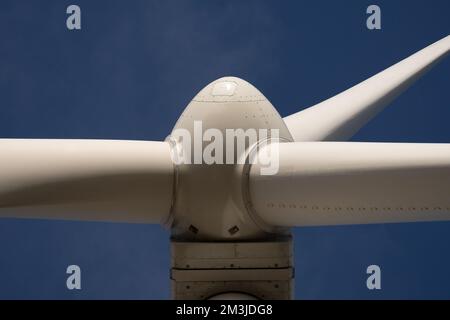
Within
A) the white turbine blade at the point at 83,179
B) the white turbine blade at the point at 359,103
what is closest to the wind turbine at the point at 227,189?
the white turbine blade at the point at 83,179

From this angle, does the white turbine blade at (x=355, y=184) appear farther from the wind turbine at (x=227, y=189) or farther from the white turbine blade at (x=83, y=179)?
the white turbine blade at (x=83, y=179)

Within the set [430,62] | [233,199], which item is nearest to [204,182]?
[233,199]

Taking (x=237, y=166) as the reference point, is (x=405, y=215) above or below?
below

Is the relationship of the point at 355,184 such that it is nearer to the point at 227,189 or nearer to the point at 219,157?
the point at 227,189

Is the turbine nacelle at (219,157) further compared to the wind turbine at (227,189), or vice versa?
the turbine nacelle at (219,157)

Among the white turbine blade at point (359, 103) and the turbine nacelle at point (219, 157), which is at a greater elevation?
the white turbine blade at point (359, 103)

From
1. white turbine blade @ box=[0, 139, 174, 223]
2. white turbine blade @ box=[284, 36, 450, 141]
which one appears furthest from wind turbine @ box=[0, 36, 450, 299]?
white turbine blade @ box=[284, 36, 450, 141]
